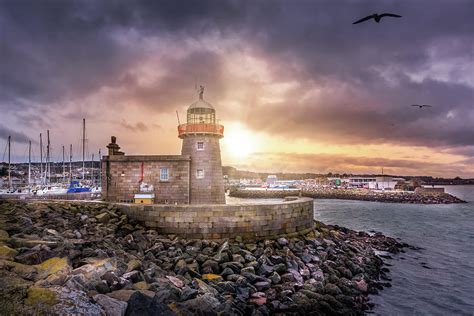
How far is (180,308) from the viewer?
5570mm

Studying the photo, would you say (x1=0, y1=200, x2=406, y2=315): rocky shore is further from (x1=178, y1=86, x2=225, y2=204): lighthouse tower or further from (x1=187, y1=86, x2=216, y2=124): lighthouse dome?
(x1=187, y1=86, x2=216, y2=124): lighthouse dome

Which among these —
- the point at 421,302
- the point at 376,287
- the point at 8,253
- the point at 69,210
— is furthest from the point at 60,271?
the point at 421,302

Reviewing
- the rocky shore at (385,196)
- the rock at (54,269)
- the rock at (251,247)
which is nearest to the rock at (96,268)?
the rock at (54,269)

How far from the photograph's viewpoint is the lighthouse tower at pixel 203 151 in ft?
56.0

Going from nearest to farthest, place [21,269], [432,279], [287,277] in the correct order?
1. [21,269]
2. [287,277]
3. [432,279]

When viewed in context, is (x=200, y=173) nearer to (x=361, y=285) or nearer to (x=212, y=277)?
(x=212, y=277)

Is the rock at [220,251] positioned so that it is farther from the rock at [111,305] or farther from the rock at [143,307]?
the rock at [111,305]

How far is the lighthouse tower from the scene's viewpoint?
1706 cm

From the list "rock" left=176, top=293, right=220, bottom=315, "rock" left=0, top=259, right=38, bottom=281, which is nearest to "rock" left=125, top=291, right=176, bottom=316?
"rock" left=176, top=293, right=220, bottom=315

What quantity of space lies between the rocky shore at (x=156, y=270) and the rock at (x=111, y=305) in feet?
0.04

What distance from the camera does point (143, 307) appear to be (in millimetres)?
4734

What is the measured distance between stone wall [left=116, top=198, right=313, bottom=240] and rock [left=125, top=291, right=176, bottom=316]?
22.4 feet

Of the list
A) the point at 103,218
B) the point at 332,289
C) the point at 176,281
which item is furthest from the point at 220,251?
the point at 103,218

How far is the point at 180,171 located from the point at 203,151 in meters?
1.67
